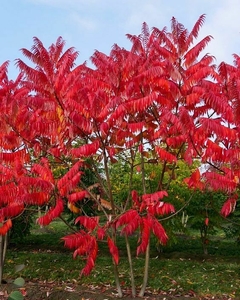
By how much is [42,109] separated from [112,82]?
1.05 m

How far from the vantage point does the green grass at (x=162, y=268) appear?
7152 mm

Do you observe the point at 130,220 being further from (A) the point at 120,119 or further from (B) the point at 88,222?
(A) the point at 120,119

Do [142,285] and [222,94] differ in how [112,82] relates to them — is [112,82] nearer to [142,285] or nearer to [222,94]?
[222,94]

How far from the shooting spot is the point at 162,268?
26.8 feet

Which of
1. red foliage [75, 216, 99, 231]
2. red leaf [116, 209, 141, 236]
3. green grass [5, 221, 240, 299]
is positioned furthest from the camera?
green grass [5, 221, 240, 299]

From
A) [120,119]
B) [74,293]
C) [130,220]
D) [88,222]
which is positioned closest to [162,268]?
[74,293]

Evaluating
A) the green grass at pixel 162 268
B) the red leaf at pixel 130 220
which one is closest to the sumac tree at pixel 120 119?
the red leaf at pixel 130 220

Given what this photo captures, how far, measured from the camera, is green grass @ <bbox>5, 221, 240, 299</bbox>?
715cm

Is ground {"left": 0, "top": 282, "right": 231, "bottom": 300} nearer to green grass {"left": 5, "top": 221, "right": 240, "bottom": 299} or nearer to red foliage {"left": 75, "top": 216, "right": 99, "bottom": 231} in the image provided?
green grass {"left": 5, "top": 221, "right": 240, "bottom": 299}

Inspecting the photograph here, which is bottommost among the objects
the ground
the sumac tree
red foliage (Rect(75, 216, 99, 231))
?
the ground

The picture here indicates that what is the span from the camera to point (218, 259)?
9547mm

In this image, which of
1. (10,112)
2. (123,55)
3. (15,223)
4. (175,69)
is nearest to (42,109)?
(10,112)

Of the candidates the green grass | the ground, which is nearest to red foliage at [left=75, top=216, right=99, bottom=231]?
the ground

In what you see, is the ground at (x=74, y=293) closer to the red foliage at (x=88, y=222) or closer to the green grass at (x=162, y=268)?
the green grass at (x=162, y=268)
